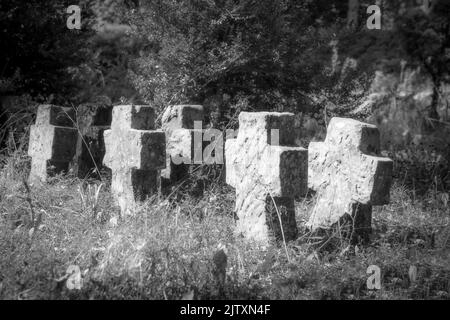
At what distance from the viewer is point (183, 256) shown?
4668mm

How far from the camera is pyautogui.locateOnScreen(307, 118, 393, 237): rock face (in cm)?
503

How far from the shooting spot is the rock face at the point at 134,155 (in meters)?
5.76

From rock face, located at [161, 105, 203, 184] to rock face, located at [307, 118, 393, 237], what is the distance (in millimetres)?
1128

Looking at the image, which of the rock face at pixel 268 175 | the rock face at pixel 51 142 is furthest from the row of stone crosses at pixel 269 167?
the rock face at pixel 51 142

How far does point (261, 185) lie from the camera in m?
5.27

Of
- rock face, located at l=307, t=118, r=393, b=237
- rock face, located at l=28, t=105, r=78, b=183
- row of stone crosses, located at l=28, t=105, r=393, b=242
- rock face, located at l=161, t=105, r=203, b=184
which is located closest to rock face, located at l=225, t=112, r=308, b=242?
row of stone crosses, located at l=28, t=105, r=393, b=242

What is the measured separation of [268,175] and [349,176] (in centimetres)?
63

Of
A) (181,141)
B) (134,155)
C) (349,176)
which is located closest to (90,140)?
(181,141)

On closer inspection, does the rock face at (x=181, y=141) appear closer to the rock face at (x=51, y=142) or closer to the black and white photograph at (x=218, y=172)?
the black and white photograph at (x=218, y=172)

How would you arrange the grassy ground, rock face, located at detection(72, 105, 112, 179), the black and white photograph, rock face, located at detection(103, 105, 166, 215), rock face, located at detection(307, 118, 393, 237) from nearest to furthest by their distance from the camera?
the grassy ground
the black and white photograph
rock face, located at detection(307, 118, 393, 237)
rock face, located at detection(103, 105, 166, 215)
rock face, located at detection(72, 105, 112, 179)

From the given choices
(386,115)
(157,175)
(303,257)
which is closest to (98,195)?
(157,175)

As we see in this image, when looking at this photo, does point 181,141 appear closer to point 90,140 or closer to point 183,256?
point 90,140

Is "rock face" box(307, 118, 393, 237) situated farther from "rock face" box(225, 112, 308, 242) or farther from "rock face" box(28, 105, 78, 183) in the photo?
"rock face" box(28, 105, 78, 183)
